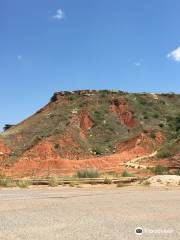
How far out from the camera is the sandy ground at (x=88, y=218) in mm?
11688

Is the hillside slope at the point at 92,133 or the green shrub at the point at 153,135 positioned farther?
the green shrub at the point at 153,135

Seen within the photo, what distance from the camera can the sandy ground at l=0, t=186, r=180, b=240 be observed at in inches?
460

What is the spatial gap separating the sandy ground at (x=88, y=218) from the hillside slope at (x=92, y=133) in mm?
34194

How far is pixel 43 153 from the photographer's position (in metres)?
69.3

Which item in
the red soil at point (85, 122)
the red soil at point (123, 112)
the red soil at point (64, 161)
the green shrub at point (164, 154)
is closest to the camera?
the red soil at point (64, 161)

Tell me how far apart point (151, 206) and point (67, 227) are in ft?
19.4

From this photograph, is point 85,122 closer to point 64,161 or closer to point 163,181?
point 64,161

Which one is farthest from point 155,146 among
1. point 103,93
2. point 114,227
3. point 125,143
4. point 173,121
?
point 114,227

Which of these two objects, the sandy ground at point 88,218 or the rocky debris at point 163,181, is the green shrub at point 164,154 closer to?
the rocky debris at point 163,181

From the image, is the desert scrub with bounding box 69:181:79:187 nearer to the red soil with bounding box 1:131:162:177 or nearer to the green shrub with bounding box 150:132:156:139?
the red soil with bounding box 1:131:162:177

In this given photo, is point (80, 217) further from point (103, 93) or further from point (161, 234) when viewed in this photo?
point (103, 93)

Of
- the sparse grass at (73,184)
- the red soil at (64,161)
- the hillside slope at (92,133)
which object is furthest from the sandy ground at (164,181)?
the hillside slope at (92,133)

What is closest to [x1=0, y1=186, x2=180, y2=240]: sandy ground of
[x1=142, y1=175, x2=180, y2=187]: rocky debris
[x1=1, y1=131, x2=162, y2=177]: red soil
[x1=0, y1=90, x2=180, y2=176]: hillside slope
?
[x1=142, y1=175, x2=180, y2=187]: rocky debris

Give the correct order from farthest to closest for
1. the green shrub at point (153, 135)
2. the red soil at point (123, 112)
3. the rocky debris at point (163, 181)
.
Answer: the red soil at point (123, 112) < the green shrub at point (153, 135) < the rocky debris at point (163, 181)
